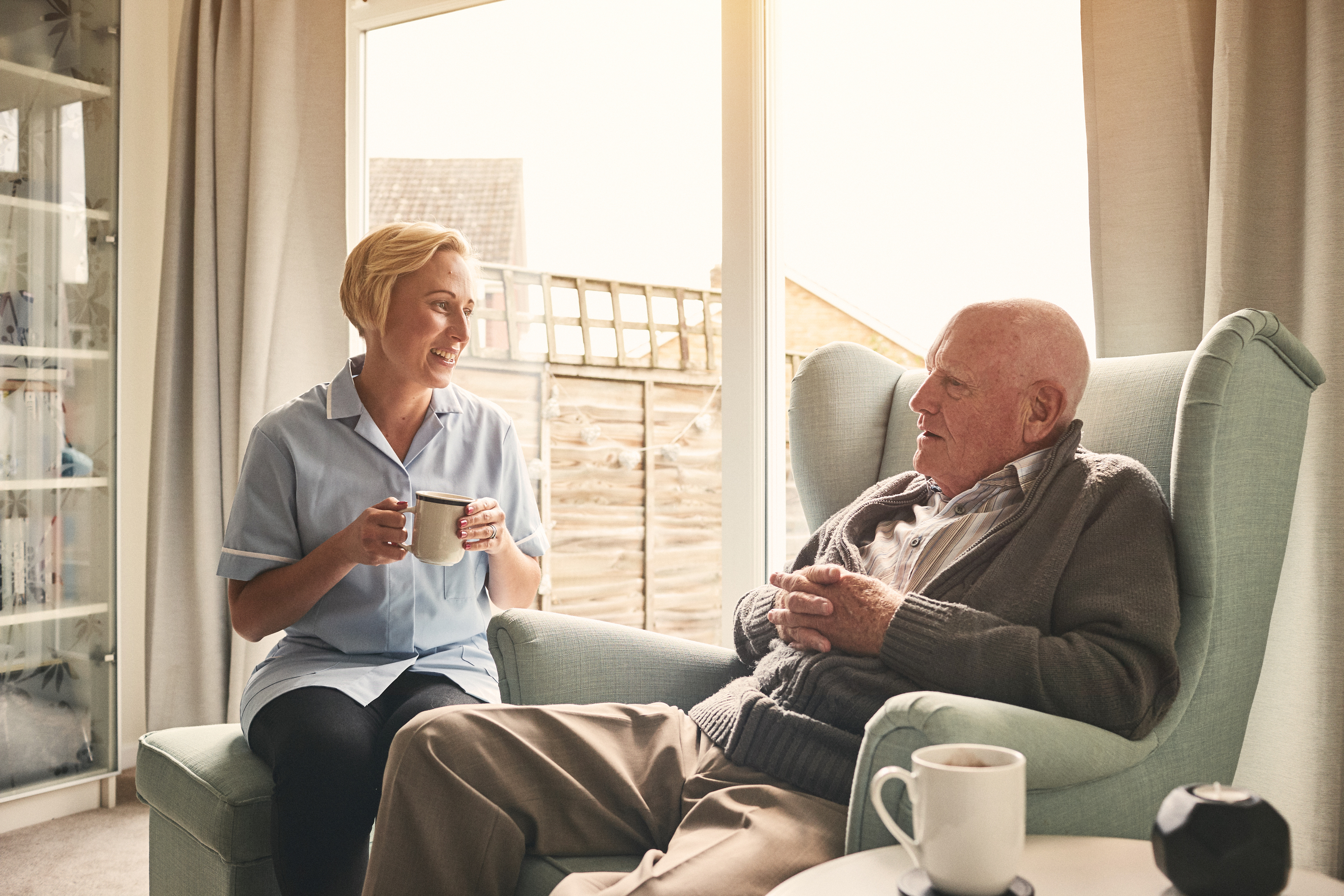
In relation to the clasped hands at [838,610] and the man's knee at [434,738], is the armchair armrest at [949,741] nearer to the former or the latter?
the clasped hands at [838,610]

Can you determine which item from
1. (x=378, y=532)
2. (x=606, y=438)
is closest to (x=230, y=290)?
(x=606, y=438)

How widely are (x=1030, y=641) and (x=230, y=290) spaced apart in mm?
2513

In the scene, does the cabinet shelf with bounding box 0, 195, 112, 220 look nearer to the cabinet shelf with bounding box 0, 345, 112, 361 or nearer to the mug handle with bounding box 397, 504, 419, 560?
the cabinet shelf with bounding box 0, 345, 112, 361

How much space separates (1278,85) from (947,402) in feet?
2.58

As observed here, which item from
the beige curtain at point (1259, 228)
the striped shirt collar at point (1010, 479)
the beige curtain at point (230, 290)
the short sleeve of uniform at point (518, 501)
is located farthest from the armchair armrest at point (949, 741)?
the beige curtain at point (230, 290)

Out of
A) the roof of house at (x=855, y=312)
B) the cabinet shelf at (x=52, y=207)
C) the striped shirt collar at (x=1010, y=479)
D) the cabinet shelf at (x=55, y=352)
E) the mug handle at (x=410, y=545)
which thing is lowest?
the mug handle at (x=410, y=545)

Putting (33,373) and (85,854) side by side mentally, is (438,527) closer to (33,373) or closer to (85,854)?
(85,854)

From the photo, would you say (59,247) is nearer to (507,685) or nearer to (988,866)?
(507,685)

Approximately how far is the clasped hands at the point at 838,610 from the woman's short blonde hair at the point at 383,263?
0.91 meters

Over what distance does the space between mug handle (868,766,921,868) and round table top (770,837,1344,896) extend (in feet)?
0.13

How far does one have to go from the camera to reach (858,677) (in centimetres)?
127

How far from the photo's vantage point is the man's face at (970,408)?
142 centimetres

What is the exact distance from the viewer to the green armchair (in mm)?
1041

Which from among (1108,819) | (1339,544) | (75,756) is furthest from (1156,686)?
(75,756)
